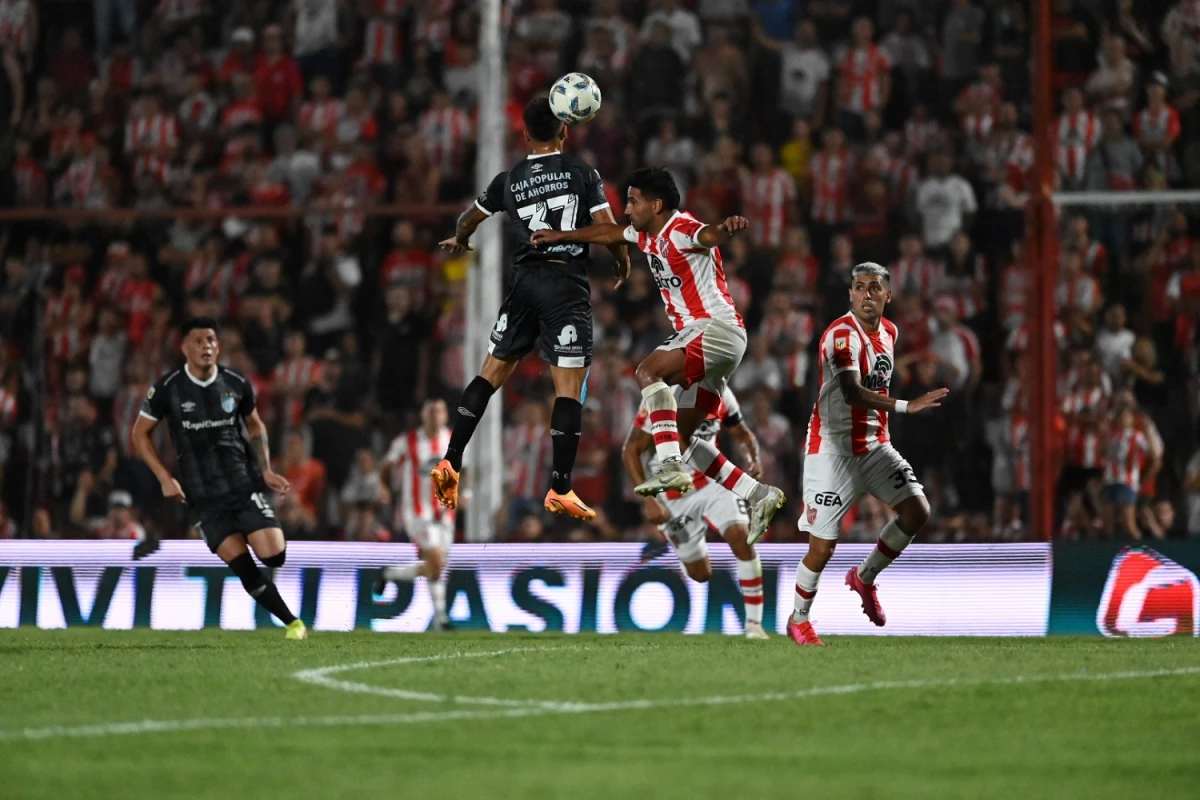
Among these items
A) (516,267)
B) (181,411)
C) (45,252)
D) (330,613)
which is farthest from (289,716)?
(45,252)

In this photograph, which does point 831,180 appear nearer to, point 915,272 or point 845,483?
point 915,272

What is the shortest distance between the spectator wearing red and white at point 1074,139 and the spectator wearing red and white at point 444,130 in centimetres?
584

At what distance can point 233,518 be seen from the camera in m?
12.2

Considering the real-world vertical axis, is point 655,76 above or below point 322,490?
above

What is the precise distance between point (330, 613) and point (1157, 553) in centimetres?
617

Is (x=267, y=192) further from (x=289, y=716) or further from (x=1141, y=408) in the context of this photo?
(x=289, y=716)

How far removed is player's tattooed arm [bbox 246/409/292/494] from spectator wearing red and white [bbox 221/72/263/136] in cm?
794

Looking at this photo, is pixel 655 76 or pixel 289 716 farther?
pixel 655 76

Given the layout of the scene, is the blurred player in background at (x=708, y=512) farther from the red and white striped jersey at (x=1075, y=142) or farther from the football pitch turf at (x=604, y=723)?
the red and white striped jersey at (x=1075, y=142)

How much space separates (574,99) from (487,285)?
172 inches

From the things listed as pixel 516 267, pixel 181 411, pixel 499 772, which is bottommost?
pixel 499 772

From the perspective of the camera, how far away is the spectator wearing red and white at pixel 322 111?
19547 millimetres

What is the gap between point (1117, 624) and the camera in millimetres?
13008

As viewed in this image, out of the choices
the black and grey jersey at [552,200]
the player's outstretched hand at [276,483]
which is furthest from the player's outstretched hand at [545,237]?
the player's outstretched hand at [276,483]
